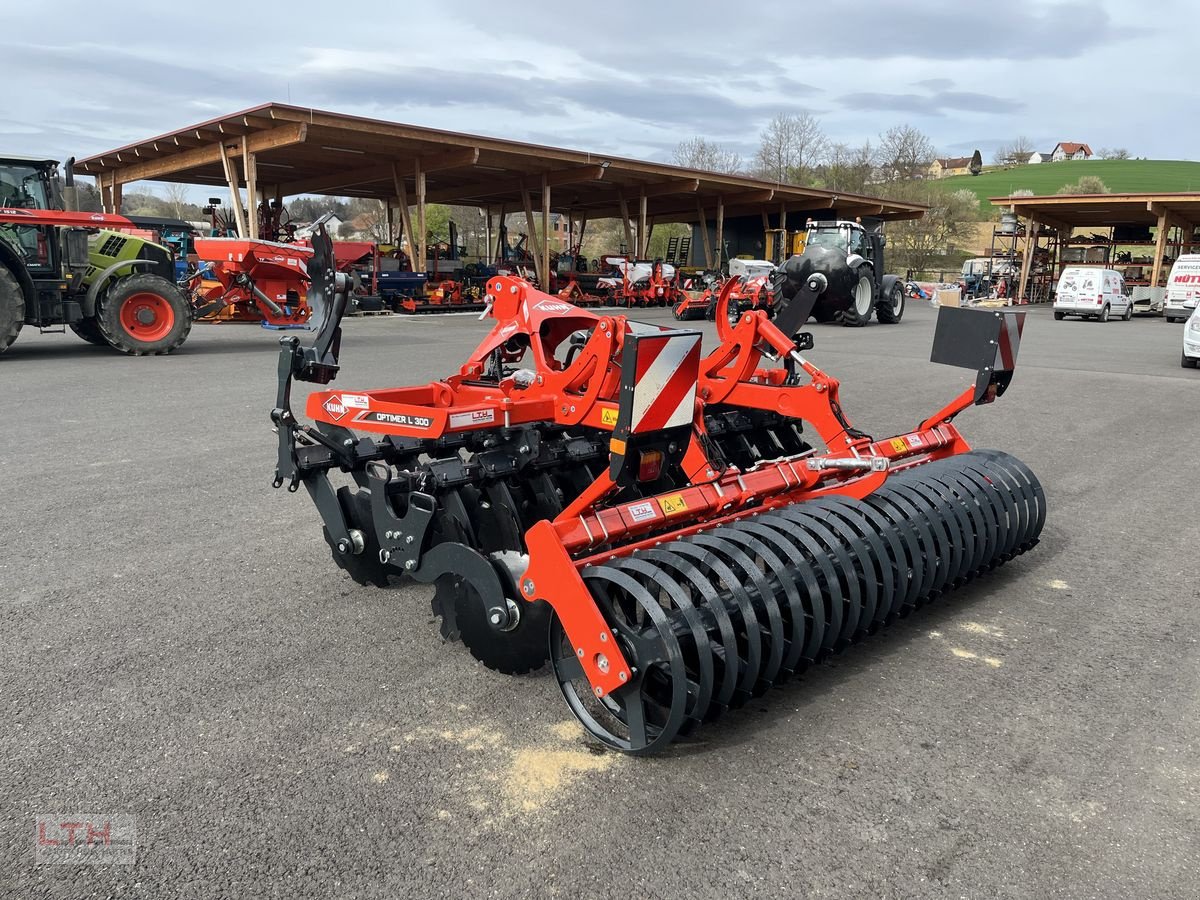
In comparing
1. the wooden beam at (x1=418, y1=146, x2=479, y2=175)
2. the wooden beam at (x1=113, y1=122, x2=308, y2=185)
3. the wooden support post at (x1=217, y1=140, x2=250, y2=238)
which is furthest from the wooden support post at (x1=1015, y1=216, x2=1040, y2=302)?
the wooden support post at (x1=217, y1=140, x2=250, y2=238)

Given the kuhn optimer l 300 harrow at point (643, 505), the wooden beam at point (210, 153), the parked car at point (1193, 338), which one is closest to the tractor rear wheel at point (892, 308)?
the parked car at point (1193, 338)

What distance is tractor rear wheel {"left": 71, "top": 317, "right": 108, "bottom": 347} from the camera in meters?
12.9

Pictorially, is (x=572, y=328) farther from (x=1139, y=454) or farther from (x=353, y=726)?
(x=1139, y=454)

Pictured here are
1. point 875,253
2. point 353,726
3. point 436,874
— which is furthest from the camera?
point 875,253

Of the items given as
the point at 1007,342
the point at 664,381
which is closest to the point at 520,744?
the point at 664,381

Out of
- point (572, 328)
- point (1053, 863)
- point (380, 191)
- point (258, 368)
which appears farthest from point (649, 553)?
point (380, 191)

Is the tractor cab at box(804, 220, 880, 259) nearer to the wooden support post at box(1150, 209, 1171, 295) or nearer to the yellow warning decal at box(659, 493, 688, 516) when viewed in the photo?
the wooden support post at box(1150, 209, 1171, 295)

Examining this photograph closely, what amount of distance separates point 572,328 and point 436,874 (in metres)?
3.58

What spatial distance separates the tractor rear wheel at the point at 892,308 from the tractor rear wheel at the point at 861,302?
1028 mm

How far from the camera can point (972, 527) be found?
405cm

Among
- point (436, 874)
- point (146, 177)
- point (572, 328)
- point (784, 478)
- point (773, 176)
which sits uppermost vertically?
point (773, 176)

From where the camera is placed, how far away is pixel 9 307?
11719 mm

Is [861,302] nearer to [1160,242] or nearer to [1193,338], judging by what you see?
[1193,338]

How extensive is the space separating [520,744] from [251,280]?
13927mm
